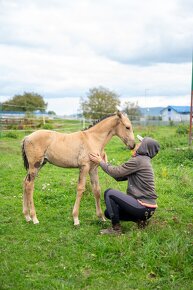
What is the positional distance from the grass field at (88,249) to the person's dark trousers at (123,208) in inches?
10.7

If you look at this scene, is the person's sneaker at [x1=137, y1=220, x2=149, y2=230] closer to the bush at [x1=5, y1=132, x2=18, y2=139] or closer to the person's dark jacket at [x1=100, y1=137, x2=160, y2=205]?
the person's dark jacket at [x1=100, y1=137, x2=160, y2=205]

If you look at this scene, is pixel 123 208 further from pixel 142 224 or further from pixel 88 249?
pixel 88 249

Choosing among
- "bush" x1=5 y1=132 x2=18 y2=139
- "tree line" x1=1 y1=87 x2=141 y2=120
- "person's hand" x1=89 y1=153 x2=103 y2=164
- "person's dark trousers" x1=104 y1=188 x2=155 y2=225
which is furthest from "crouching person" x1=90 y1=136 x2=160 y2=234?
"tree line" x1=1 y1=87 x2=141 y2=120

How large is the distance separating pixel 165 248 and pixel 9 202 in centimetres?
433

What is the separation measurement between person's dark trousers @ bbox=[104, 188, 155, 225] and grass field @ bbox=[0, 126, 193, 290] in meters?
0.27

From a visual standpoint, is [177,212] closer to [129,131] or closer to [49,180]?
[129,131]

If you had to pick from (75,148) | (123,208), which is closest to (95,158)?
(75,148)

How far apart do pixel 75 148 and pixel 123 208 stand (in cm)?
157

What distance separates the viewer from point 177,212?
7770mm

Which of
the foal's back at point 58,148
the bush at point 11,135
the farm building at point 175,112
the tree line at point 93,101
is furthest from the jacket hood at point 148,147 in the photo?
the farm building at point 175,112

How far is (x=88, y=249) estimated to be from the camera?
19.0 feet

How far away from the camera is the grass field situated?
4805mm

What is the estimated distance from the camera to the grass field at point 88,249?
4.80m

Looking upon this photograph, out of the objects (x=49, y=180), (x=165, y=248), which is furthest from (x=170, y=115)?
(x=165, y=248)
